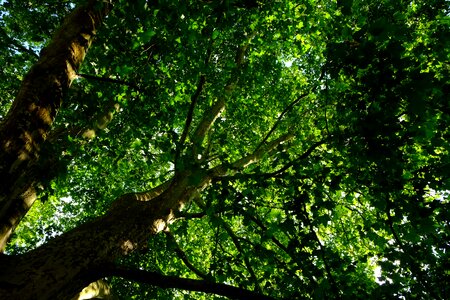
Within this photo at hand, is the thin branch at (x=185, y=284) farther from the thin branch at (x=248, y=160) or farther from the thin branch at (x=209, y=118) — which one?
the thin branch at (x=209, y=118)

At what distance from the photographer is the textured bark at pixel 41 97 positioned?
3.18 metres

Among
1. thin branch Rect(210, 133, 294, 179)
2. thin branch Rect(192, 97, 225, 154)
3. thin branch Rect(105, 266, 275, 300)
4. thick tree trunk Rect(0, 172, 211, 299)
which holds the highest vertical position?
thin branch Rect(192, 97, 225, 154)

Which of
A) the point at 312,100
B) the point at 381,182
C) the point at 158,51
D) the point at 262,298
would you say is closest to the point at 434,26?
the point at 312,100

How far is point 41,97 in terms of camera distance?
348cm

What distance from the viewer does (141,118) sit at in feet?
18.3

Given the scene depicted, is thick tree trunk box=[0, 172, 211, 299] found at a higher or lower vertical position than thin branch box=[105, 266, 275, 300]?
higher

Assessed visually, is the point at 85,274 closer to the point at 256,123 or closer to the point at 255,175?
the point at 255,175

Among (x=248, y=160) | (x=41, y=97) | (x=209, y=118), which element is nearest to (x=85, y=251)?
(x=41, y=97)

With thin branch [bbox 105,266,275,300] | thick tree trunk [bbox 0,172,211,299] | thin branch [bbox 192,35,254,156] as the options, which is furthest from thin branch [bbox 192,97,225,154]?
thin branch [bbox 105,266,275,300]

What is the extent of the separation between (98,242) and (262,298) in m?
2.62

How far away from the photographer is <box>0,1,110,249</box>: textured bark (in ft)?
10.4

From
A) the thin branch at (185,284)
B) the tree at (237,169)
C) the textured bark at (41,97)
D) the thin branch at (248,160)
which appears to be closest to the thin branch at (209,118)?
the thin branch at (248,160)

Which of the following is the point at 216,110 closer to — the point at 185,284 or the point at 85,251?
the point at 85,251

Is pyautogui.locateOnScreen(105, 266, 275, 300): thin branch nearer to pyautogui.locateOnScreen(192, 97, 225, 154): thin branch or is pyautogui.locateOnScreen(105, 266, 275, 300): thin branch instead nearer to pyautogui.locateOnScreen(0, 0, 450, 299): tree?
pyautogui.locateOnScreen(0, 0, 450, 299): tree
